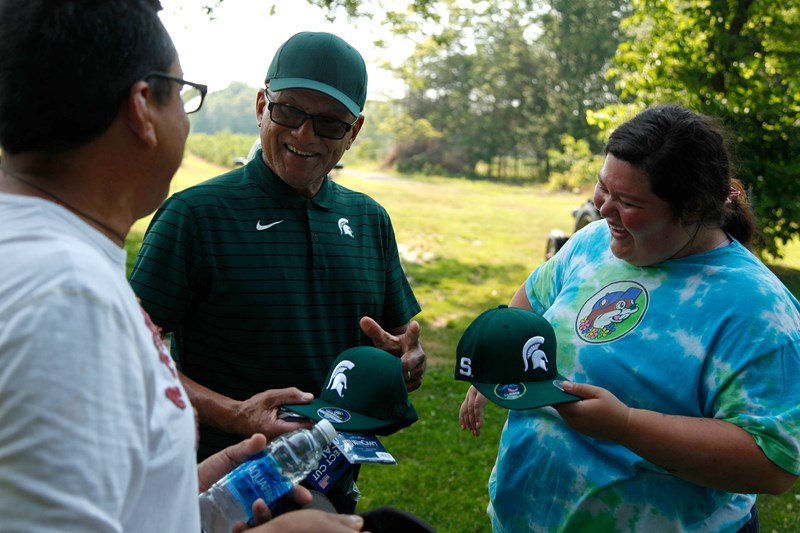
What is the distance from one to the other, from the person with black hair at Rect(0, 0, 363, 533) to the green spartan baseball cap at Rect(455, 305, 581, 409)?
1119mm

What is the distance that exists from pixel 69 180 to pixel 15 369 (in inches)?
13.6

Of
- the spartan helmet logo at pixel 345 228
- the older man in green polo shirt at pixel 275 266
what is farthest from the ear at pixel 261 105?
the spartan helmet logo at pixel 345 228

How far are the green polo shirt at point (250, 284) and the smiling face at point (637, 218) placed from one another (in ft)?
2.91

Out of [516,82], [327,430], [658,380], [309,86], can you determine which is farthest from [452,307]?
[516,82]

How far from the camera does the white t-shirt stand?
934 millimetres

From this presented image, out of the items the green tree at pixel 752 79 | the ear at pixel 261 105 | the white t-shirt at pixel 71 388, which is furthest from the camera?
the green tree at pixel 752 79

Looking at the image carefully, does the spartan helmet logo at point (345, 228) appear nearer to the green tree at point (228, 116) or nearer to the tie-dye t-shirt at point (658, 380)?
Result: the tie-dye t-shirt at point (658, 380)

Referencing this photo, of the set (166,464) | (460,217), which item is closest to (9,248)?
(166,464)

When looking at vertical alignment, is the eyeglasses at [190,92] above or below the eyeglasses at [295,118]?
above

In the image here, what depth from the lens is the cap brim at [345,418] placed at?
1.91 m

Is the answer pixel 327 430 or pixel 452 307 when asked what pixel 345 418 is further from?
pixel 452 307

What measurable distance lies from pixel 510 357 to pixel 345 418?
1.78ft

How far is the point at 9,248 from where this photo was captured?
1.02 m

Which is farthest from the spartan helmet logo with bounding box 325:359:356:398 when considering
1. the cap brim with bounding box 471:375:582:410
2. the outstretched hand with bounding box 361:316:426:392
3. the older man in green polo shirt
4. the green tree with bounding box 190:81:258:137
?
the green tree with bounding box 190:81:258:137
